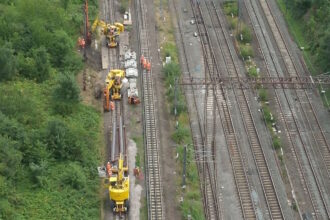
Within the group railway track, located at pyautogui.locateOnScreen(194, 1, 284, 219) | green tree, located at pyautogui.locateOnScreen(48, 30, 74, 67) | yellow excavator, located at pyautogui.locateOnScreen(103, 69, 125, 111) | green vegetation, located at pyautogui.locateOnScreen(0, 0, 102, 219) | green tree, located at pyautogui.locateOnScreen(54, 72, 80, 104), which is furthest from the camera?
green tree, located at pyautogui.locateOnScreen(48, 30, 74, 67)

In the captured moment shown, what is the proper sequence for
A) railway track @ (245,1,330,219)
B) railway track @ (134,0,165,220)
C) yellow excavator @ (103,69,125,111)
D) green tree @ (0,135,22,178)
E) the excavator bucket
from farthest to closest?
1. yellow excavator @ (103,69,125,111)
2. the excavator bucket
3. railway track @ (245,1,330,219)
4. railway track @ (134,0,165,220)
5. green tree @ (0,135,22,178)

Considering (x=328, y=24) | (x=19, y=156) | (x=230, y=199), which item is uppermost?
(x=328, y=24)

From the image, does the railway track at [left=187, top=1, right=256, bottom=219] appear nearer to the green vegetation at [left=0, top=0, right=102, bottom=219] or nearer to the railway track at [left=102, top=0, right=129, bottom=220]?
the railway track at [left=102, top=0, right=129, bottom=220]

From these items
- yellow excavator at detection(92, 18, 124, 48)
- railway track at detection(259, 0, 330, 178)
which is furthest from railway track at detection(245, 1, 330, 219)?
yellow excavator at detection(92, 18, 124, 48)

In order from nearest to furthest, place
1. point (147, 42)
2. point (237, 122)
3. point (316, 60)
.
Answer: point (237, 122), point (316, 60), point (147, 42)

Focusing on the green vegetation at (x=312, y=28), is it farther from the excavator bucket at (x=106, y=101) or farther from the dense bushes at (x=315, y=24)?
the excavator bucket at (x=106, y=101)

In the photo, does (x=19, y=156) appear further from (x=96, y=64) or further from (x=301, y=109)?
(x=301, y=109)

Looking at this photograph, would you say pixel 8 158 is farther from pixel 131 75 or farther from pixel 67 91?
pixel 131 75

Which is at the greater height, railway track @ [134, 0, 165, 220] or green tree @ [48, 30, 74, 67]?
green tree @ [48, 30, 74, 67]

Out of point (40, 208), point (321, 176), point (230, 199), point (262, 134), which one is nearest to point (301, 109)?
point (262, 134)
